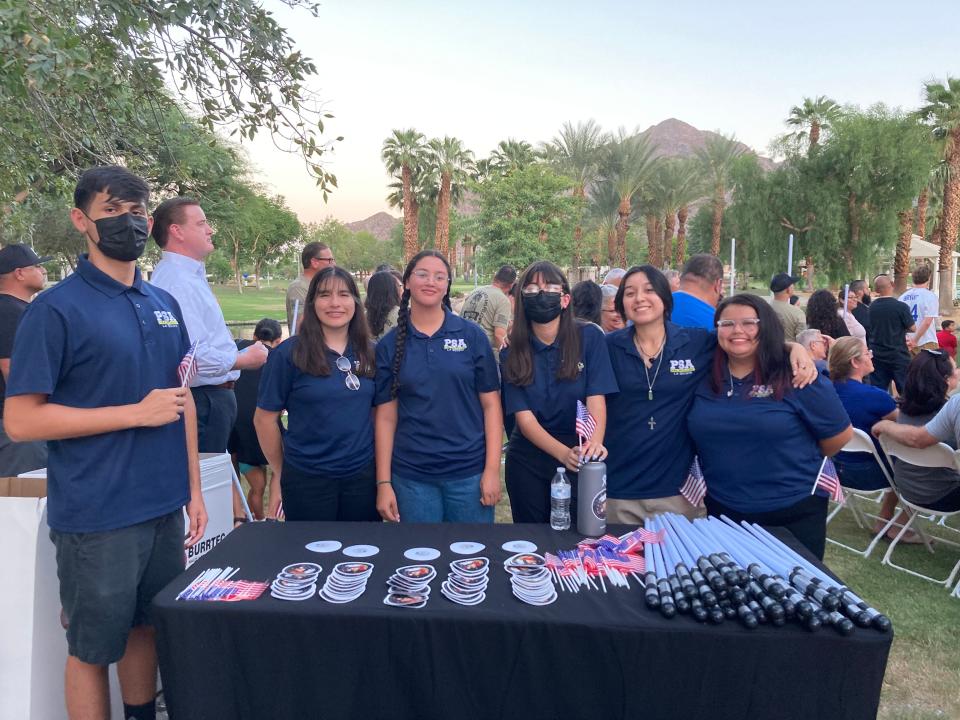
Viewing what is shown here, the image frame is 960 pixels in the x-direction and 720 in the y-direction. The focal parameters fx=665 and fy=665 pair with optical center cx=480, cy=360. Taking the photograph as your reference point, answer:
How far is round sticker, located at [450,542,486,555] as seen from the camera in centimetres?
250

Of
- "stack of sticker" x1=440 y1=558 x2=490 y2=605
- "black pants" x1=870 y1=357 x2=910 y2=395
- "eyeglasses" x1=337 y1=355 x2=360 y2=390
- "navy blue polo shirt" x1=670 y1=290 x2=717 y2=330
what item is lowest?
"black pants" x1=870 y1=357 x2=910 y2=395

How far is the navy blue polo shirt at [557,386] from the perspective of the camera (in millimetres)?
3051

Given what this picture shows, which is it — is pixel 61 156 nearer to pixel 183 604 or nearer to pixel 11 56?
pixel 11 56

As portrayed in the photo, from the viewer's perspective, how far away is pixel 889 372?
27.9ft

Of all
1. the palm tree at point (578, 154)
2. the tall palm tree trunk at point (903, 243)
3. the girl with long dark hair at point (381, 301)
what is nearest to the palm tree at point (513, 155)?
the palm tree at point (578, 154)

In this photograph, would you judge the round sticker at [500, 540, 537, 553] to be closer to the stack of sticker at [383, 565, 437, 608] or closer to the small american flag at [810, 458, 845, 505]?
the stack of sticker at [383, 565, 437, 608]

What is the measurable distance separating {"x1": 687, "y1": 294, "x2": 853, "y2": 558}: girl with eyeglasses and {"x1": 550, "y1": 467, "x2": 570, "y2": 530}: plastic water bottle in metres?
0.66

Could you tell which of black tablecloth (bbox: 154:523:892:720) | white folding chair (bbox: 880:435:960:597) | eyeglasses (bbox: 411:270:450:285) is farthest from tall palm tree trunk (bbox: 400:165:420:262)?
black tablecloth (bbox: 154:523:892:720)

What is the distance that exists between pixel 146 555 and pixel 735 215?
127 feet

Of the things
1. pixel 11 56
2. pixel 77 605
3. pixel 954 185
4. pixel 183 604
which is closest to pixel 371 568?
pixel 183 604

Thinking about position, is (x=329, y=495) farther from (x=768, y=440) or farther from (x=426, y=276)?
(x=768, y=440)

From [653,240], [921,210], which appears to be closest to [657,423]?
[921,210]

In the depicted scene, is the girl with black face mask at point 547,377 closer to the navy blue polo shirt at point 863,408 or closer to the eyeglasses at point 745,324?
the eyeglasses at point 745,324

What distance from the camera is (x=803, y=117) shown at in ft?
111
